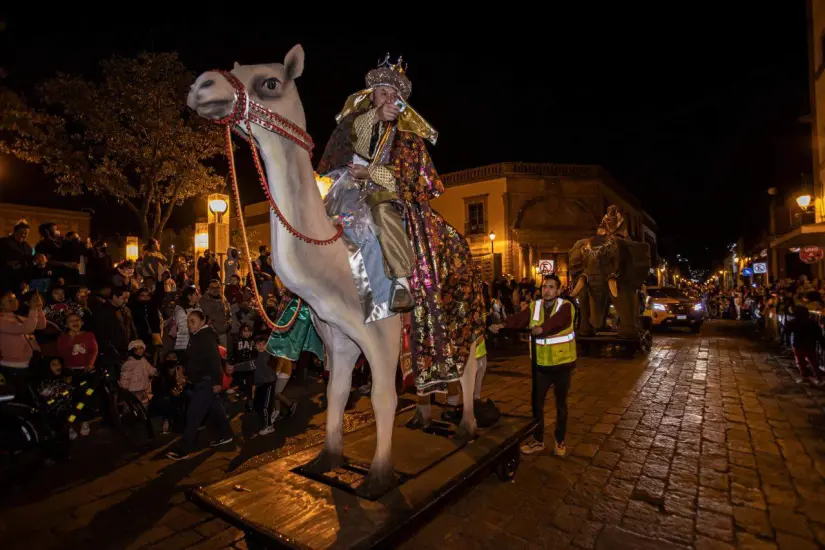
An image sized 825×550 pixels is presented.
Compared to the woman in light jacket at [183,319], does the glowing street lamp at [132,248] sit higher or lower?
higher

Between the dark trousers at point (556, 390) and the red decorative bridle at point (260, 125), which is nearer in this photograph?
the red decorative bridle at point (260, 125)

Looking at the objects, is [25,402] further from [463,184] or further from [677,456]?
[463,184]

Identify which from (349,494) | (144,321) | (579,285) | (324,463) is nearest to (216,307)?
(144,321)

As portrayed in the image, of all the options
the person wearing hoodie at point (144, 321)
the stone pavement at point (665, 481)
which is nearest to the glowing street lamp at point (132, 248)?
the person wearing hoodie at point (144, 321)

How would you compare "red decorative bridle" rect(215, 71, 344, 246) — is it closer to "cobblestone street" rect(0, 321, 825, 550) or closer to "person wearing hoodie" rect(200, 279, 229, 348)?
"cobblestone street" rect(0, 321, 825, 550)

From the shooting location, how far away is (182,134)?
15.7m

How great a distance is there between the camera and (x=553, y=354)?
536 cm

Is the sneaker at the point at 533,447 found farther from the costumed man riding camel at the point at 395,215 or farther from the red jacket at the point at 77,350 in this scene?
the red jacket at the point at 77,350

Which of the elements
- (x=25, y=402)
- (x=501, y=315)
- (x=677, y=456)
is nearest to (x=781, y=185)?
(x=501, y=315)

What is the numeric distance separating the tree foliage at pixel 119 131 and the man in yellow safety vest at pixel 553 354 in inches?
566

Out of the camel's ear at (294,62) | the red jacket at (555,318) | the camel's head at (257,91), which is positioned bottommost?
the red jacket at (555,318)

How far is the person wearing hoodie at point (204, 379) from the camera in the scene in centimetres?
597

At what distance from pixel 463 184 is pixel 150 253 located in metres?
21.2

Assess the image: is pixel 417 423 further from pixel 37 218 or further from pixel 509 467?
pixel 37 218
